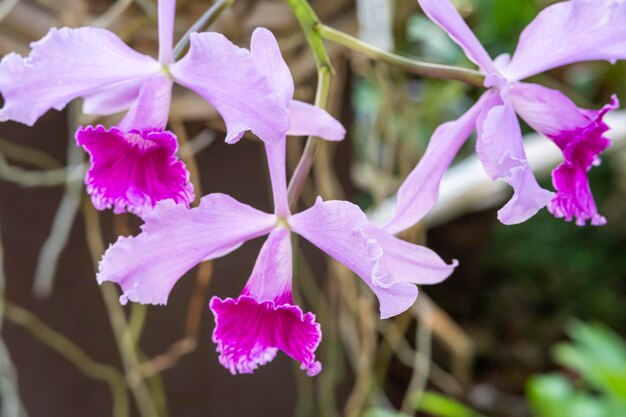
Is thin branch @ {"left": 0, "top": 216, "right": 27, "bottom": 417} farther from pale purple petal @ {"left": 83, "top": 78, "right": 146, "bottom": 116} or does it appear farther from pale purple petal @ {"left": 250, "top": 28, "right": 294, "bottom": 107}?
pale purple petal @ {"left": 250, "top": 28, "right": 294, "bottom": 107}

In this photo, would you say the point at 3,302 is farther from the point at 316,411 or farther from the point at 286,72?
the point at 286,72

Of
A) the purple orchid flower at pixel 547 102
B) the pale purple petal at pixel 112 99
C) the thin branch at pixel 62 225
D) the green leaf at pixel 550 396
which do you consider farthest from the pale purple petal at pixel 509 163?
the green leaf at pixel 550 396

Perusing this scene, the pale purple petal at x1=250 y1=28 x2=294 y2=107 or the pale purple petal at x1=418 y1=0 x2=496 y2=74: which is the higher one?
the pale purple petal at x1=418 y1=0 x2=496 y2=74

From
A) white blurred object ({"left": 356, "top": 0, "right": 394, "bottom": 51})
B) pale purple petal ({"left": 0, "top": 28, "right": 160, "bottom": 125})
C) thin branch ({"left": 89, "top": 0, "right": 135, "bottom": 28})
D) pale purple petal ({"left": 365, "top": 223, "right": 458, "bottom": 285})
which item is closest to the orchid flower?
pale purple petal ({"left": 0, "top": 28, "right": 160, "bottom": 125})

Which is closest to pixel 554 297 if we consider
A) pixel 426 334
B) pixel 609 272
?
pixel 609 272

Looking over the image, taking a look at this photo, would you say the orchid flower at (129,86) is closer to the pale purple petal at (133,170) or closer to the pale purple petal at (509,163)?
the pale purple petal at (133,170)
